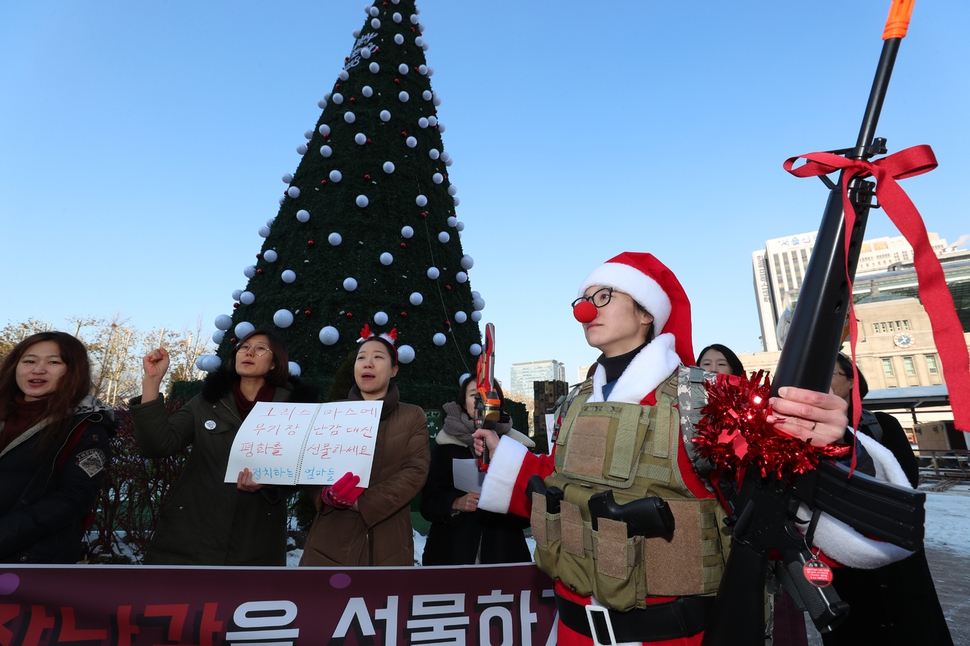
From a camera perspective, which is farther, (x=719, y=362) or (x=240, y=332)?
(x=240, y=332)

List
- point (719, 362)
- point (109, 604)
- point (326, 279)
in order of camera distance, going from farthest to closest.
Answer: point (326, 279) < point (719, 362) < point (109, 604)

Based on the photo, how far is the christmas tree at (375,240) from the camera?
755 cm

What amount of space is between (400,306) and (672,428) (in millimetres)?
6519

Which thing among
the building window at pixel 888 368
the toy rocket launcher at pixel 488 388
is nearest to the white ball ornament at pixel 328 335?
the toy rocket launcher at pixel 488 388

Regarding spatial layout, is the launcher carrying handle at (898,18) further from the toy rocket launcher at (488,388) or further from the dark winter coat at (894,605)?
the dark winter coat at (894,605)

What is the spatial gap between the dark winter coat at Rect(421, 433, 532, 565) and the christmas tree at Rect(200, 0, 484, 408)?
4058 millimetres

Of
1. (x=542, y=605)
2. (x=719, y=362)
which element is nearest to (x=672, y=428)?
(x=542, y=605)

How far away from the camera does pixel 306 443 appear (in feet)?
8.92

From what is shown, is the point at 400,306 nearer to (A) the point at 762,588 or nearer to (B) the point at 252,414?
(B) the point at 252,414

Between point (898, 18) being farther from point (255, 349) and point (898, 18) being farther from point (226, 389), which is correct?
point (226, 389)

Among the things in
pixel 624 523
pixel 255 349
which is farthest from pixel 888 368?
pixel 255 349

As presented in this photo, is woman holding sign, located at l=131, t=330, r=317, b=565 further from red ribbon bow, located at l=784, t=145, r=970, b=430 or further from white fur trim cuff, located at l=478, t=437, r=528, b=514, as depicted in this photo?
red ribbon bow, located at l=784, t=145, r=970, b=430

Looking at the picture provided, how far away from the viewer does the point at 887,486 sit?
129 centimetres

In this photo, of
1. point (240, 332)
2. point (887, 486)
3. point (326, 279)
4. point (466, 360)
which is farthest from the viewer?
point (466, 360)
